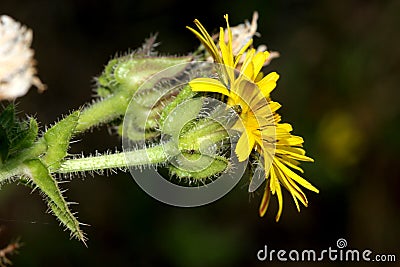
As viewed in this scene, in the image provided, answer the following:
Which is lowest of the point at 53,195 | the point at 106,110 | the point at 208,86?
the point at 53,195

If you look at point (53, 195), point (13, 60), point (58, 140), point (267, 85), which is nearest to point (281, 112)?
point (13, 60)

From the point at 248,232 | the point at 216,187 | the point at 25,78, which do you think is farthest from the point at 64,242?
the point at 216,187

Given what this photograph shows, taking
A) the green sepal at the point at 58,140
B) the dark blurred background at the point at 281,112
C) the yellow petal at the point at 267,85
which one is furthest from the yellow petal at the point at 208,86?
the dark blurred background at the point at 281,112

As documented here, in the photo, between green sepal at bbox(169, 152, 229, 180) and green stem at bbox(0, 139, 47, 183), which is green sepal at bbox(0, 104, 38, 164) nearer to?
green stem at bbox(0, 139, 47, 183)

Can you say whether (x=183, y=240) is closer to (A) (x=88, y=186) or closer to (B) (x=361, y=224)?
(A) (x=88, y=186)

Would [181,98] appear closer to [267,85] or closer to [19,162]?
[267,85]
